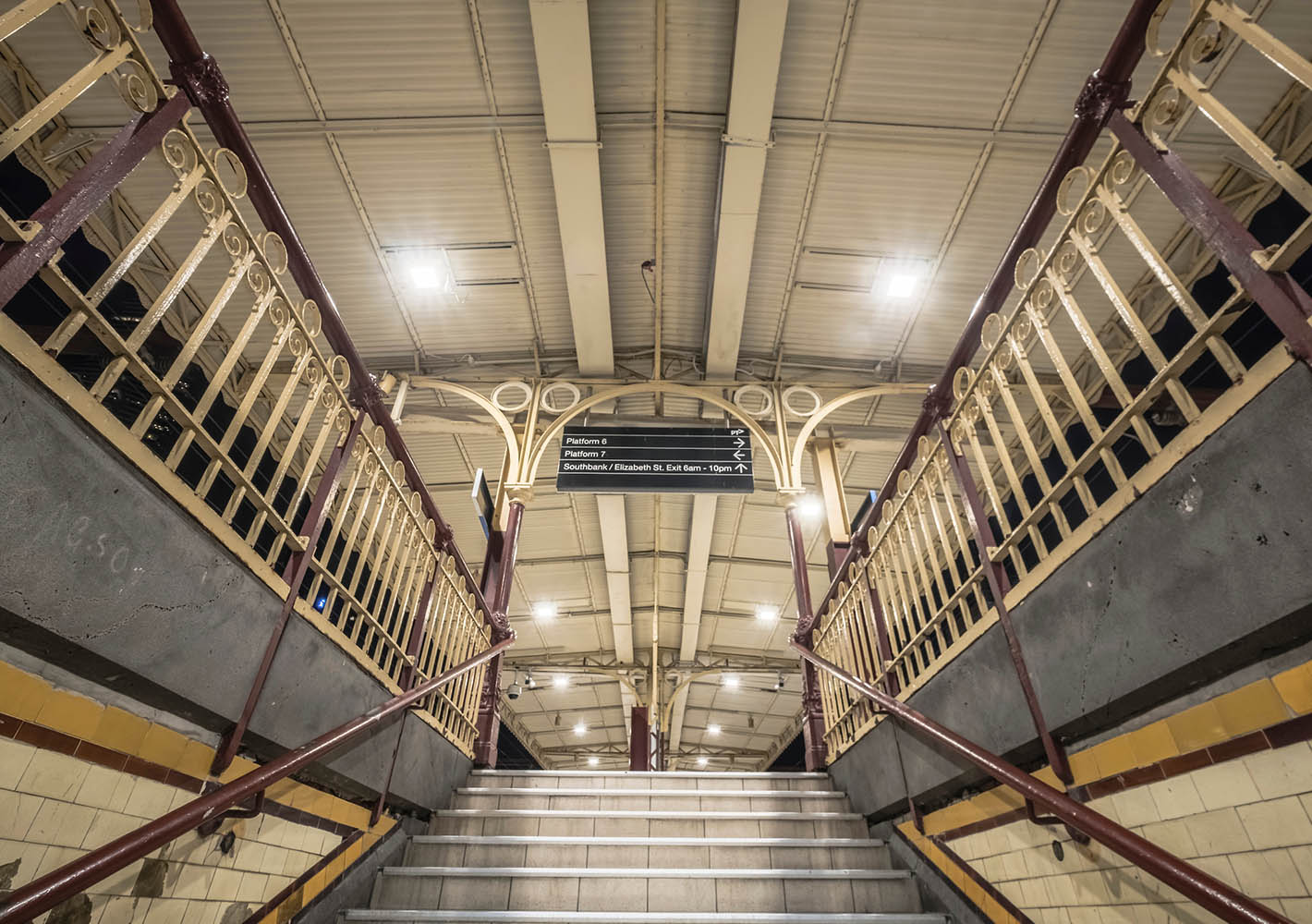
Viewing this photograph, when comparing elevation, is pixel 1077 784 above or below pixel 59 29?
below

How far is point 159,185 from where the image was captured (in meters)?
5.80

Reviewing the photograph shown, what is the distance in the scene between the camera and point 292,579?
2.20 metres

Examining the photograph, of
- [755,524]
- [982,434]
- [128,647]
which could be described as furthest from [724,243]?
[128,647]

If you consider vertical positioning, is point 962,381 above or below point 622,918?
above

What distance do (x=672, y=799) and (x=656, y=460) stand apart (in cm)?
365

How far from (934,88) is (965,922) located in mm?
5858

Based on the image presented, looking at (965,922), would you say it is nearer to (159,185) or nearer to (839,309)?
(839,309)

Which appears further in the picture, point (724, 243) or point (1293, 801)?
point (724, 243)

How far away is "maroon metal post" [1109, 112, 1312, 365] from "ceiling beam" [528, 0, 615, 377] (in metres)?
4.34

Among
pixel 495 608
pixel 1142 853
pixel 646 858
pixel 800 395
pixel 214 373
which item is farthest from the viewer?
pixel 800 395

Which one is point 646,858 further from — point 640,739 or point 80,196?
point 640,739

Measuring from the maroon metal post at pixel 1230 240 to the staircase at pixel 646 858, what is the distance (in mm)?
2334

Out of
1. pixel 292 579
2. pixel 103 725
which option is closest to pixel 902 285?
pixel 292 579

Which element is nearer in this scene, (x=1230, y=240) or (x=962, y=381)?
(x=1230, y=240)
